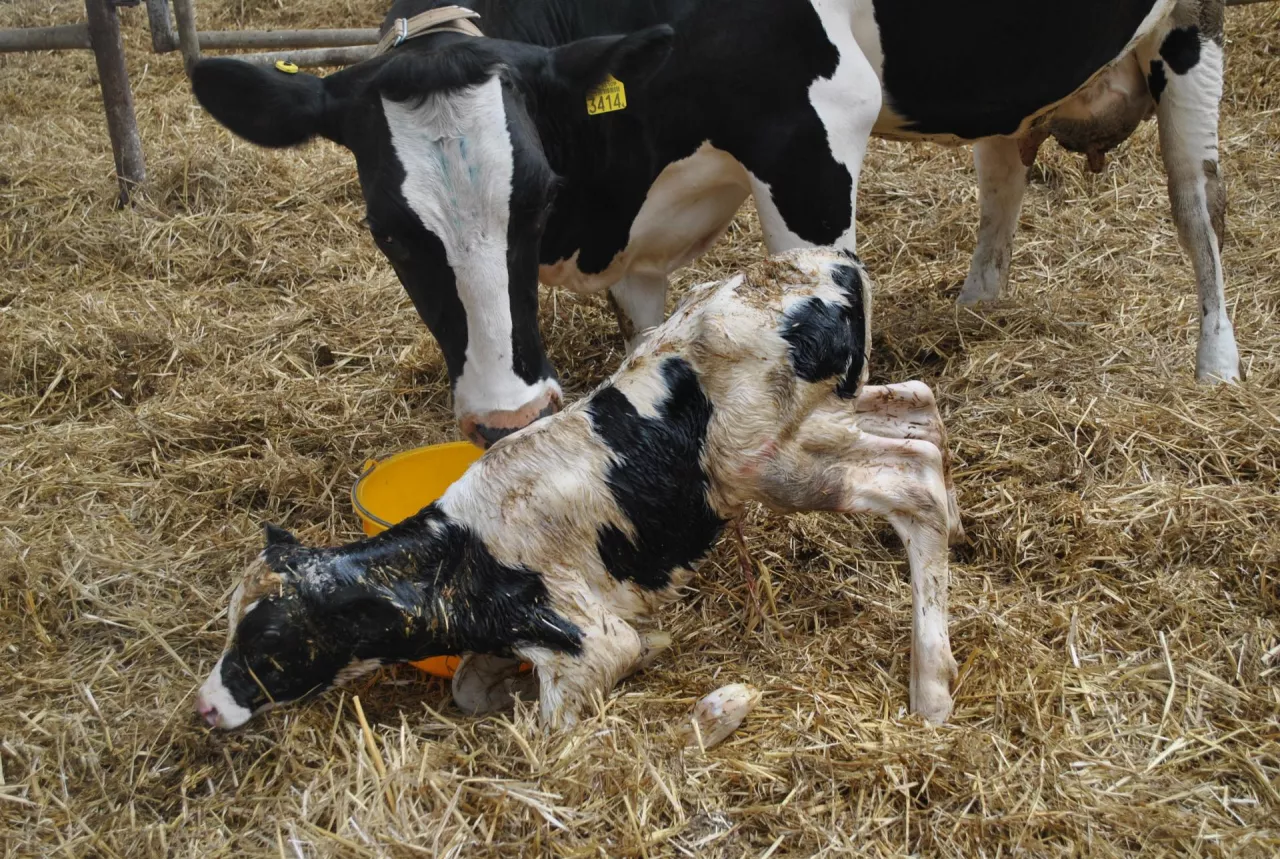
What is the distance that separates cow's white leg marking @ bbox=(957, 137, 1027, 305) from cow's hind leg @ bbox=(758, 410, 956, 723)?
2.36 metres

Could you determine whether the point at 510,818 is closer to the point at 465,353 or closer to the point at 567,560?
the point at 567,560

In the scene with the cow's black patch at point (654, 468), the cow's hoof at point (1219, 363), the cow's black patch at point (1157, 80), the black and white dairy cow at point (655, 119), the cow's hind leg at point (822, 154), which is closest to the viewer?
the cow's black patch at point (654, 468)

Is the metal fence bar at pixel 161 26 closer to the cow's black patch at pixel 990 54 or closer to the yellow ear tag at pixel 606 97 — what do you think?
the yellow ear tag at pixel 606 97

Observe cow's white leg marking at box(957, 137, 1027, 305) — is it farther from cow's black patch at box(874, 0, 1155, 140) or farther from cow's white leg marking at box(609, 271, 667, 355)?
cow's white leg marking at box(609, 271, 667, 355)

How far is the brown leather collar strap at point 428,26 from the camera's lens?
336 cm

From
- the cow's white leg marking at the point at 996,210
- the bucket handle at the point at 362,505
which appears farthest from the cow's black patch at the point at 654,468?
the cow's white leg marking at the point at 996,210

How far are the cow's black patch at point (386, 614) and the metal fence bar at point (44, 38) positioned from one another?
16.1 ft

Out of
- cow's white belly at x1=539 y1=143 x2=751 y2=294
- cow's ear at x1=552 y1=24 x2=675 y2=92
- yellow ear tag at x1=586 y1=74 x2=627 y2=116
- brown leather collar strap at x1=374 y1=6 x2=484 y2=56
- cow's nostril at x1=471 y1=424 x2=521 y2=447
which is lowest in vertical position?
cow's nostril at x1=471 y1=424 x2=521 y2=447

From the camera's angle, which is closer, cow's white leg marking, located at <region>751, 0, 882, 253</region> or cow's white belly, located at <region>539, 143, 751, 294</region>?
cow's white leg marking, located at <region>751, 0, 882, 253</region>

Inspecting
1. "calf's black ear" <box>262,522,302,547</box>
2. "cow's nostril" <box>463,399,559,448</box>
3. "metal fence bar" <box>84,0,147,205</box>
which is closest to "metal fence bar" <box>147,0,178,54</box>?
"metal fence bar" <box>84,0,147,205</box>

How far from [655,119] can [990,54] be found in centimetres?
124

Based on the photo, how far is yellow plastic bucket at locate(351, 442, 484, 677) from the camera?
3383 millimetres

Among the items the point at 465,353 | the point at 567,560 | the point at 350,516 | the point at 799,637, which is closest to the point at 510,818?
the point at 567,560

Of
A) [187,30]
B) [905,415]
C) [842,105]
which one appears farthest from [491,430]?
[187,30]
